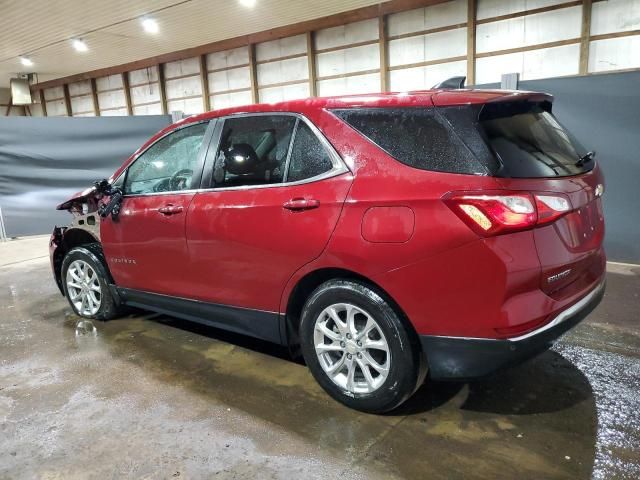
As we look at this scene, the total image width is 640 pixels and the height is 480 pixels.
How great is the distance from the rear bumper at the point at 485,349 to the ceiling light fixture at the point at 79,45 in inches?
501

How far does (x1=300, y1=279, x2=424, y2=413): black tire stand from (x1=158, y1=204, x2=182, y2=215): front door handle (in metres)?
1.10

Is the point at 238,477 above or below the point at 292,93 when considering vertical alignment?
below

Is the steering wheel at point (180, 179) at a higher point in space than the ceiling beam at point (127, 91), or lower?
lower

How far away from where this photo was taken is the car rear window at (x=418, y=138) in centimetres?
201

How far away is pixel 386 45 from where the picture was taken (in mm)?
9820

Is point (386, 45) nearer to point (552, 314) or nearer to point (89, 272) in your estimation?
point (89, 272)

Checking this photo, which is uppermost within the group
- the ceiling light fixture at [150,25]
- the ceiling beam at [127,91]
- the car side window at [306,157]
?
the ceiling light fixture at [150,25]

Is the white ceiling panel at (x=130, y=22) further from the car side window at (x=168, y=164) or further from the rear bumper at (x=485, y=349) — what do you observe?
the rear bumper at (x=485, y=349)

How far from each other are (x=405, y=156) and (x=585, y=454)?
1482 millimetres

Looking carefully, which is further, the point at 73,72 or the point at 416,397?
the point at 73,72

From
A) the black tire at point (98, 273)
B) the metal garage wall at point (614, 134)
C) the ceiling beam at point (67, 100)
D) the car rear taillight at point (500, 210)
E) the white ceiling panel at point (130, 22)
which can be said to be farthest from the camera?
the ceiling beam at point (67, 100)

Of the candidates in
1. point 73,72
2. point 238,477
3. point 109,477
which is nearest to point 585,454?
point 238,477

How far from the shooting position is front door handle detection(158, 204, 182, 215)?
9.86 ft

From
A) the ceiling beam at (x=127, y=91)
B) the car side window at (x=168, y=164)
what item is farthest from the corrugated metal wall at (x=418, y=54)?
the car side window at (x=168, y=164)
